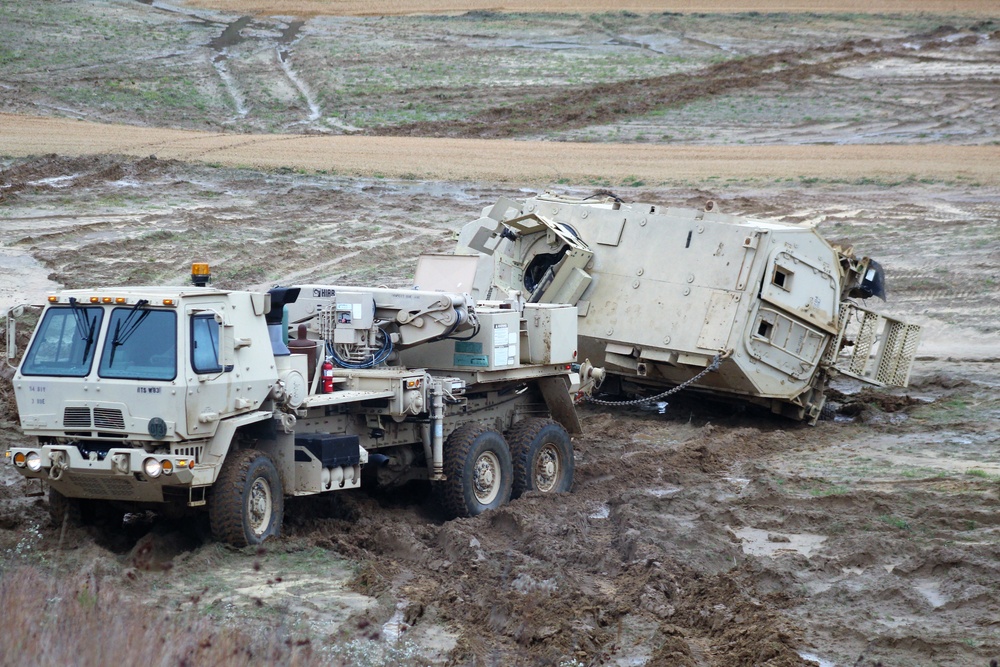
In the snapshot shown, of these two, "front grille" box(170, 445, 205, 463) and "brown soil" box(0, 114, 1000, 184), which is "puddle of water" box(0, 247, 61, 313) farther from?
"front grille" box(170, 445, 205, 463)

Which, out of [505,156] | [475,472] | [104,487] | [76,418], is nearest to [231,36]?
[505,156]

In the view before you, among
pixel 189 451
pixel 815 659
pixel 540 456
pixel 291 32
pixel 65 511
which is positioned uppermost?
pixel 291 32

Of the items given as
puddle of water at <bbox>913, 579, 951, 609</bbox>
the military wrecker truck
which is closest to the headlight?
the military wrecker truck

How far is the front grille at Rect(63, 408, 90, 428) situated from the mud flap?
17.1ft

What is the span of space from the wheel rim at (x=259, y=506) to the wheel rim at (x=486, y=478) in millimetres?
2452

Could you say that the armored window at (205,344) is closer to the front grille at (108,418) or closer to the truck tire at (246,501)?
the front grille at (108,418)

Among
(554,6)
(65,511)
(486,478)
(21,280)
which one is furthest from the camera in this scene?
(554,6)

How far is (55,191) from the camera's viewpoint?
2784 cm

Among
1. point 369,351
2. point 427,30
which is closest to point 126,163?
point 369,351

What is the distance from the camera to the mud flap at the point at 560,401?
45.9 ft

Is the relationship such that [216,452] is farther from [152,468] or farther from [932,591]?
[932,591]

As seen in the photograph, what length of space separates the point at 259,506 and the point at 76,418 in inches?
57.2

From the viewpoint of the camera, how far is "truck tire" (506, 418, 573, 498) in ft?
43.6

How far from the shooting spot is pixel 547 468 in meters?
13.7
